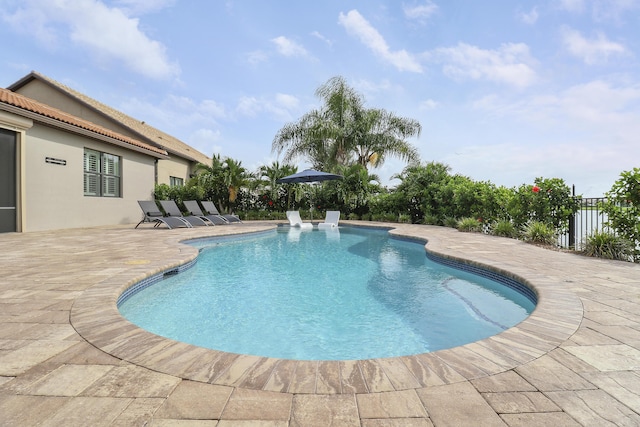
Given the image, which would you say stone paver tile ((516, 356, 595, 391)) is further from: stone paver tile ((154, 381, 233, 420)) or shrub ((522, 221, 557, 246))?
shrub ((522, 221, 557, 246))

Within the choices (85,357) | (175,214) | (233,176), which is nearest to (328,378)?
(85,357)

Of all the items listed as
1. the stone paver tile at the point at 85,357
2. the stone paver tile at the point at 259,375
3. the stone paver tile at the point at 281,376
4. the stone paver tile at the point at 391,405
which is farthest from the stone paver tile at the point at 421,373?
the stone paver tile at the point at 85,357

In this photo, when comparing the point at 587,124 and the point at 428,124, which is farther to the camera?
the point at 428,124

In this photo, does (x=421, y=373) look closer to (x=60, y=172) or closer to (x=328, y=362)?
(x=328, y=362)

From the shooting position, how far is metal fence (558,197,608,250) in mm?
7043

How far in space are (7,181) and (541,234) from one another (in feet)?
50.0

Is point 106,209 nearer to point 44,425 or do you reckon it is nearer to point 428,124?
point 44,425

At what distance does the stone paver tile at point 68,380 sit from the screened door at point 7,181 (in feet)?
35.4

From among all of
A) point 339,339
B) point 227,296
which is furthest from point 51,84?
point 339,339

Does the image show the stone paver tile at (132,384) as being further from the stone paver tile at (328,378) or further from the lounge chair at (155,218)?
the lounge chair at (155,218)

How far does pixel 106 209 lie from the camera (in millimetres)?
13445

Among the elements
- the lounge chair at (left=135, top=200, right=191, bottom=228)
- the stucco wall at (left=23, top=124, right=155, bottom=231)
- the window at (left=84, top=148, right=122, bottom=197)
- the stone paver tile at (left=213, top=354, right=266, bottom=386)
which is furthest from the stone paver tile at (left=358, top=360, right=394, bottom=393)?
the window at (left=84, top=148, right=122, bottom=197)

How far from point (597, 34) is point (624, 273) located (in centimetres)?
613

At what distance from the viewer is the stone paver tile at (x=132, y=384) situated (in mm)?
1819
